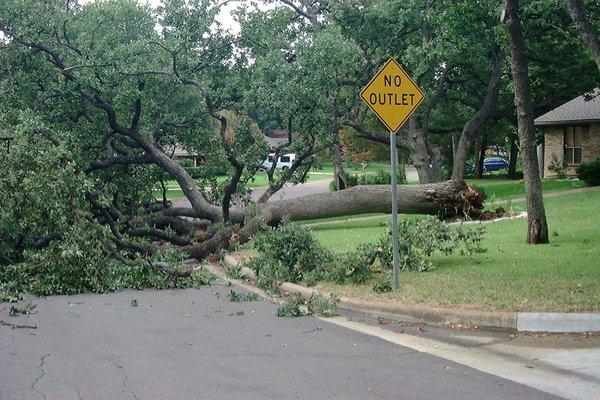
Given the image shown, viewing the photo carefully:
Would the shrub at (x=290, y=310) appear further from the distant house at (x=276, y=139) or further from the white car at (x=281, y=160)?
the distant house at (x=276, y=139)

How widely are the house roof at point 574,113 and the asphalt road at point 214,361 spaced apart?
2850 centimetres

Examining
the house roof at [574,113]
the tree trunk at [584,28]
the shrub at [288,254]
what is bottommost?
the shrub at [288,254]

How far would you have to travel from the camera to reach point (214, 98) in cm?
2250

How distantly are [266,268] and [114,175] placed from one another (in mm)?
8458

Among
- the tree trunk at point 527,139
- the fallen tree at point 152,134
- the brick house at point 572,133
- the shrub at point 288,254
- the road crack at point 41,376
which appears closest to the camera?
the road crack at point 41,376

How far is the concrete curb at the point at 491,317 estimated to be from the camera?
26.5 ft

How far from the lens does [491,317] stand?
27.8 ft

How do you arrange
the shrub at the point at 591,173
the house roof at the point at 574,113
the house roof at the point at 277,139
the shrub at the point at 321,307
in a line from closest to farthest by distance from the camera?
1. the shrub at the point at 321,307
2. the house roof at the point at 277,139
3. the shrub at the point at 591,173
4. the house roof at the point at 574,113

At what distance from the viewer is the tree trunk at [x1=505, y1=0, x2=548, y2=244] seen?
14.1m

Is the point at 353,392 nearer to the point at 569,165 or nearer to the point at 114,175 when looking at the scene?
→ the point at 114,175

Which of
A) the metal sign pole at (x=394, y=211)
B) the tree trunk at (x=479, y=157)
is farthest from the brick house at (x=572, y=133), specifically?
the metal sign pole at (x=394, y=211)

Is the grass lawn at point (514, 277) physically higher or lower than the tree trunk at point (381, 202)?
lower

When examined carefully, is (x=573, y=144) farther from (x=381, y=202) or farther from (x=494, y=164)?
(x=494, y=164)

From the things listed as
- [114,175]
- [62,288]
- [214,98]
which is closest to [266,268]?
[62,288]
